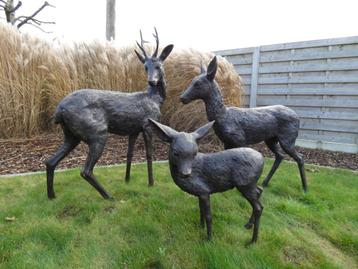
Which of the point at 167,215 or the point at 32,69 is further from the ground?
the point at 32,69

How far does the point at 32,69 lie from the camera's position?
5.60 meters

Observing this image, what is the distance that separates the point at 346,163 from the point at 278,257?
145 inches

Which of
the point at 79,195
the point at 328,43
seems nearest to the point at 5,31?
the point at 79,195

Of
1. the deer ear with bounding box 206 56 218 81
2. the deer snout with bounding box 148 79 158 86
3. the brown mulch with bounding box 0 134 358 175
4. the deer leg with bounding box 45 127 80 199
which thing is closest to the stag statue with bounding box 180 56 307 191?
the deer ear with bounding box 206 56 218 81

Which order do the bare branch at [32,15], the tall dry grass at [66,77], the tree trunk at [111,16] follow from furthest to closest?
the bare branch at [32,15]
the tree trunk at [111,16]
the tall dry grass at [66,77]

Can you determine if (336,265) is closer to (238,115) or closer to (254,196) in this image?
(254,196)

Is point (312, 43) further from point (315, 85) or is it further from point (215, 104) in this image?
point (215, 104)

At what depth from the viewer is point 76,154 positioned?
4926 millimetres

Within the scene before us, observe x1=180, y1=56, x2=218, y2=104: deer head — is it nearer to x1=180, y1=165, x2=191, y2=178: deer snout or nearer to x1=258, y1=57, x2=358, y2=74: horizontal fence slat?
x1=180, y1=165, x2=191, y2=178: deer snout

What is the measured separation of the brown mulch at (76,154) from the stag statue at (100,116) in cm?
145

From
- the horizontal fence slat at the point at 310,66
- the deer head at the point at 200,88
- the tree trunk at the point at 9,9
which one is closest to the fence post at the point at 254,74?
the horizontal fence slat at the point at 310,66

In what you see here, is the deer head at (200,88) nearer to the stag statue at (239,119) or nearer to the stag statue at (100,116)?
the stag statue at (239,119)

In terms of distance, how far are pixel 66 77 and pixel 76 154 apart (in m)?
1.58

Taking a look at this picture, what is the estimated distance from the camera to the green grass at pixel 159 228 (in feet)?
7.42
